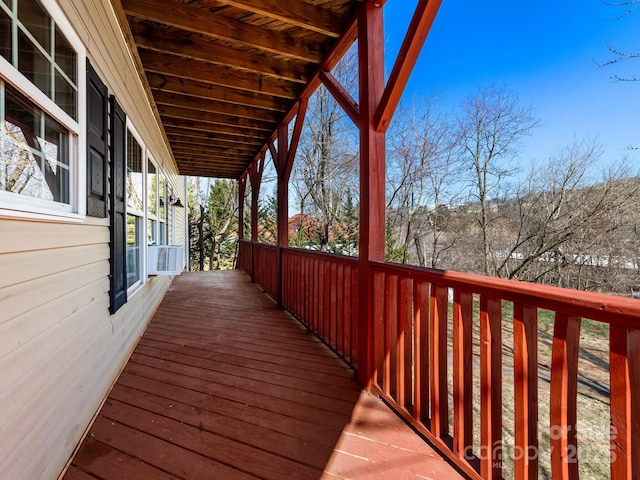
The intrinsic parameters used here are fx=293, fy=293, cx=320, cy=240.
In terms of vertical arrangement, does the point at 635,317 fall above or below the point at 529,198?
below

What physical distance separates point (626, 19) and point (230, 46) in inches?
225

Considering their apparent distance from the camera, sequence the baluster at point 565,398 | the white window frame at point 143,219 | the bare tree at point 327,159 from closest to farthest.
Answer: the baluster at point 565,398 < the white window frame at point 143,219 < the bare tree at point 327,159

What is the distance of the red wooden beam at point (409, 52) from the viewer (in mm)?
1666

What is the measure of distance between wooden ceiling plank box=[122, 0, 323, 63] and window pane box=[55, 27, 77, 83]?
1134mm

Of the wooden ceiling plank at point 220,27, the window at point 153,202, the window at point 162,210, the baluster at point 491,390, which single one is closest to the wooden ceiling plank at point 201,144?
the window at point 162,210

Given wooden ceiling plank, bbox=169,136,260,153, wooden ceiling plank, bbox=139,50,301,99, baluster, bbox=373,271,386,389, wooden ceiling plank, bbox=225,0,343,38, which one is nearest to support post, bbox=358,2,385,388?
baluster, bbox=373,271,386,389

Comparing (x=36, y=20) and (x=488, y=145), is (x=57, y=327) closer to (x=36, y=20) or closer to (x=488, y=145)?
(x=36, y=20)

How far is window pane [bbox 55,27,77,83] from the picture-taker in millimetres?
1440

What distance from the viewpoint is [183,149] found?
6.12m

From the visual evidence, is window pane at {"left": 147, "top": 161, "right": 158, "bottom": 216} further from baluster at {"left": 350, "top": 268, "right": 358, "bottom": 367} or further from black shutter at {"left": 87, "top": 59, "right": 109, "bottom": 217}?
baluster at {"left": 350, "top": 268, "right": 358, "bottom": 367}

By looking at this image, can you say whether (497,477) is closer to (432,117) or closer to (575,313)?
(575,313)

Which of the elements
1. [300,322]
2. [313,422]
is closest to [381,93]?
[313,422]

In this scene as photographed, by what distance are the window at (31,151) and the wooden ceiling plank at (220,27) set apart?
154 cm

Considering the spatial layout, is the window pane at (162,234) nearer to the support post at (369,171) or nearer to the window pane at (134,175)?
the window pane at (134,175)
